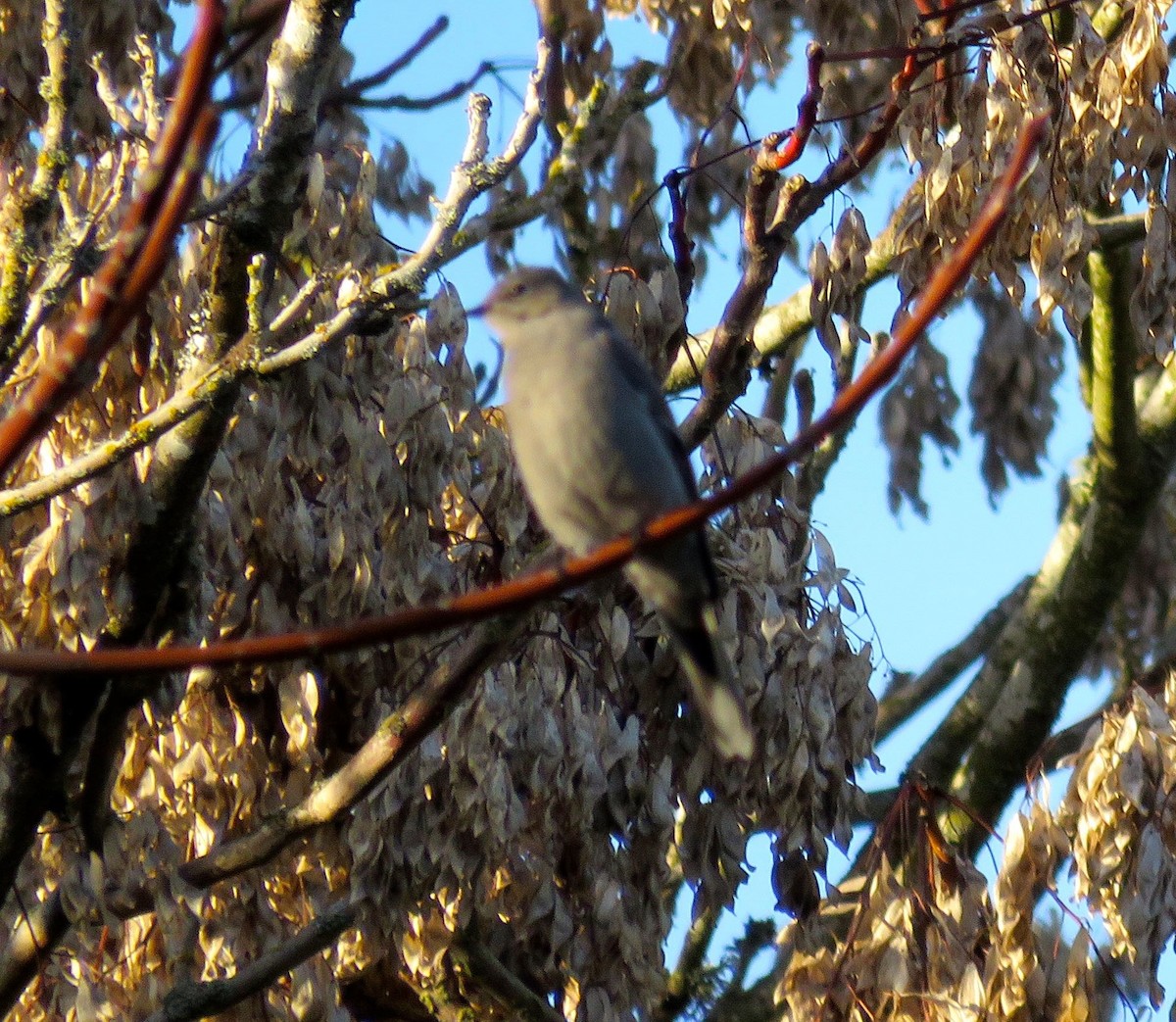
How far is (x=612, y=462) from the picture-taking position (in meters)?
3.67

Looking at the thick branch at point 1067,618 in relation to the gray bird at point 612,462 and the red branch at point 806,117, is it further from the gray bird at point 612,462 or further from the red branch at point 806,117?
the red branch at point 806,117

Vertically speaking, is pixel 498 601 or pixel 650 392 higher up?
pixel 650 392

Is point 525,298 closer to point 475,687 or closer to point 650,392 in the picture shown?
point 650,392

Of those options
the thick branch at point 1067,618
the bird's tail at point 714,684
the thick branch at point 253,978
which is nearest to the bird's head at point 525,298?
the bird's tail at point 714,684

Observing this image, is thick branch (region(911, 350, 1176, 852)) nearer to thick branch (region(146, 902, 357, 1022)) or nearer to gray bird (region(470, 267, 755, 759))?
gray bird (region(470, 267, 755, 759))

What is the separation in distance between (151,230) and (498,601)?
0.47 m

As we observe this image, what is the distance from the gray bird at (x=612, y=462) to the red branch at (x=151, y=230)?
2093 mm

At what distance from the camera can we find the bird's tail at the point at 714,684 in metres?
3.47

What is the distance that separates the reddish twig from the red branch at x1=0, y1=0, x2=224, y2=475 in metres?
0.22

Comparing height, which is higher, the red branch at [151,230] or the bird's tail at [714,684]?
the bird's tail at [714,684]

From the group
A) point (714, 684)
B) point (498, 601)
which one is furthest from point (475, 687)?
point (498, 601)

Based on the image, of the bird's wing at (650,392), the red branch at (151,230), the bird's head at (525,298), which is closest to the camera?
the red branch at (151,230)

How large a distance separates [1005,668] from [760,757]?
10.8 feet

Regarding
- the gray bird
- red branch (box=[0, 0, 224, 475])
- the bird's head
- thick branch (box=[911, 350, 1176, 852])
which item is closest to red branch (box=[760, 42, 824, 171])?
the gray bird
